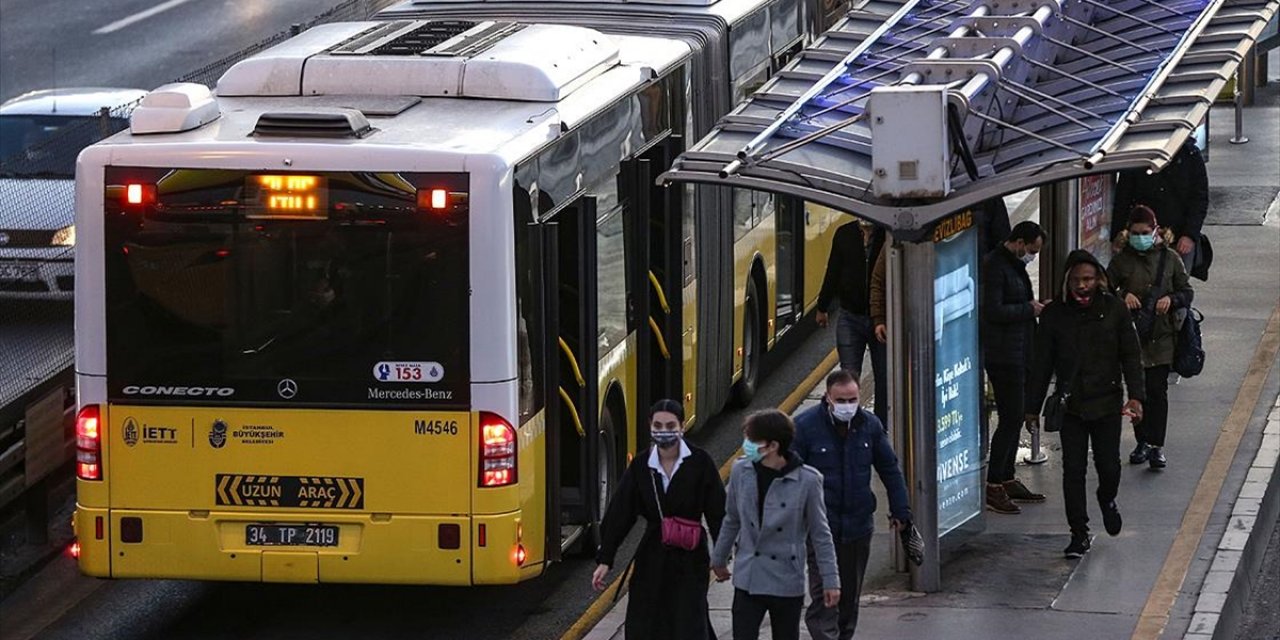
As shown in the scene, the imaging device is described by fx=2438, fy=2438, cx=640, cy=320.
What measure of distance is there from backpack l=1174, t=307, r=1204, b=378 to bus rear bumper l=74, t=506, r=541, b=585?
4.82 meters

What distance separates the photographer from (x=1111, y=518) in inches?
536

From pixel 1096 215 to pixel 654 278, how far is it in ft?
12.1

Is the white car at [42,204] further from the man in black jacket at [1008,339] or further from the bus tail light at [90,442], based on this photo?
Result: the man in black jacket at [1008,339]

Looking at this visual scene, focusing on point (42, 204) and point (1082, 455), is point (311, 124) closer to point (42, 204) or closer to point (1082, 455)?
point (1082, 455)

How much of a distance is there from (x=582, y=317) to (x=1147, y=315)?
3923mm

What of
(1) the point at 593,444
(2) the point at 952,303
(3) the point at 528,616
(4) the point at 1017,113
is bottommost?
(3) the point at 528,616

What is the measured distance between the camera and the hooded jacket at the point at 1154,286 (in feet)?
49.2

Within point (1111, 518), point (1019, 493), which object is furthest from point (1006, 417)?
point (1111, 518)

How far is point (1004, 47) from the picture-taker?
1339 cm

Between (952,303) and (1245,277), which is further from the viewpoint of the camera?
(1245,277)

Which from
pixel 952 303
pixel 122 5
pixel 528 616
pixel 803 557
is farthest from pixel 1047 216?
pixel 122 5

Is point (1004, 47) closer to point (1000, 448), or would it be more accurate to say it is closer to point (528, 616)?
point (1000, 448)

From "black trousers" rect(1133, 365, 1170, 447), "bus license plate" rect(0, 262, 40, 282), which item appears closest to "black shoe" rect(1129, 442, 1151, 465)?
"black trousers" rect(1133, 365, 1170, 447)

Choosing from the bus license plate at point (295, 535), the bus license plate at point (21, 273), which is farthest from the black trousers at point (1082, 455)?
the bus license plate at point (21, 273)
